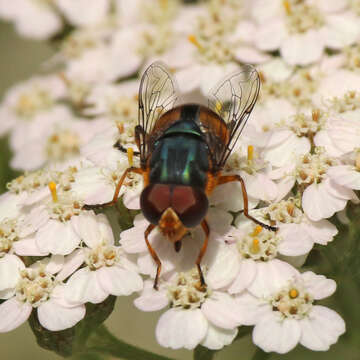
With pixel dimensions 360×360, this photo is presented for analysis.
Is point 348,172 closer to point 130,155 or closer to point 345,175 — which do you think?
point 345,175

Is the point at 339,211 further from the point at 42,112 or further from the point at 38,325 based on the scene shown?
the point at 42,112

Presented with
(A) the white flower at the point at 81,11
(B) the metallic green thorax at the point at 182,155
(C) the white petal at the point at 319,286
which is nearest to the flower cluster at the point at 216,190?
(C) the white petal at the point at 319,286

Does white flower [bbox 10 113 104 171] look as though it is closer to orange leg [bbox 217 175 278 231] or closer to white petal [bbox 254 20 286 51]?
white petal [bbox 254 20 286 51]

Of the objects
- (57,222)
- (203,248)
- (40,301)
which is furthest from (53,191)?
(203,248)

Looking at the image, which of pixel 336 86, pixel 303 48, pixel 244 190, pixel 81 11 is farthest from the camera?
pixel 81 11

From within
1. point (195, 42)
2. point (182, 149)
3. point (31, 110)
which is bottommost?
point (31, 110)

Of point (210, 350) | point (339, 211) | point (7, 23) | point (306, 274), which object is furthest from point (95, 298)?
point (7, 23)
